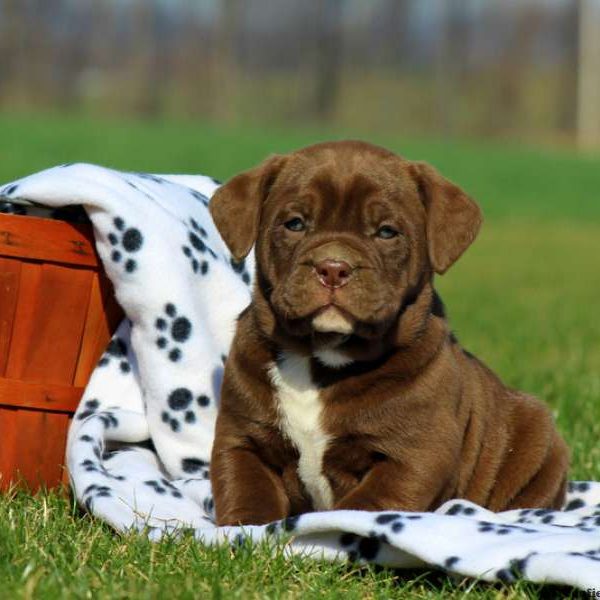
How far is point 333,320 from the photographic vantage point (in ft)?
10.6

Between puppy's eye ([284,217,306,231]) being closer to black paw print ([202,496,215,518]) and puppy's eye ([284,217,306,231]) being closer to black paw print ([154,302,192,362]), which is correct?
black paw print ([154,302,192,362])

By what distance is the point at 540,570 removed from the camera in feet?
9.21

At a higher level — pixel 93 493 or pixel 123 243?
pixel 123 243

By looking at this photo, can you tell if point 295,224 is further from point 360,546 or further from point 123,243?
point 360,546

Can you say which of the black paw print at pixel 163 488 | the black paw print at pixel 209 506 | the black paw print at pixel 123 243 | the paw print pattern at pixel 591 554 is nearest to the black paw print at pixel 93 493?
the black paw print at pixel 163 488

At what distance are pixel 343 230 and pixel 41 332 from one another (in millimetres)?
1110

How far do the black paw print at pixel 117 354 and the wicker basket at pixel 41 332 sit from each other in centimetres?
8

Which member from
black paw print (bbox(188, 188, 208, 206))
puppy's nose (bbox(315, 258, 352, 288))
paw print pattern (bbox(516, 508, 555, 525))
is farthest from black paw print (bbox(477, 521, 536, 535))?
black paw print (bbox(188, 188, 208, 206))

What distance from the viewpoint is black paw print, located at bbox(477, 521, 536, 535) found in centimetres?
299

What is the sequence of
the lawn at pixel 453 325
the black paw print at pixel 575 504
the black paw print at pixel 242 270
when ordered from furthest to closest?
the black paw print at pixel 242 270 < the black paw print at pixel 575 504 < the lawn at pixel 453 325

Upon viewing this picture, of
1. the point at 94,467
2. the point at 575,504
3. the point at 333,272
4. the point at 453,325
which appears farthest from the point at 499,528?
the point at 453,325

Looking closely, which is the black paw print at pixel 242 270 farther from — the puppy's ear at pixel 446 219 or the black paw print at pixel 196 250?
the puppy's ear at pixel 446 219

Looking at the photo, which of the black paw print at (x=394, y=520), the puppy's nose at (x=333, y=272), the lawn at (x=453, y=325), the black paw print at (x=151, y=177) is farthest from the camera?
the black paw print at (x=151, y=177)

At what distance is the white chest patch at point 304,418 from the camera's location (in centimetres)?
343
